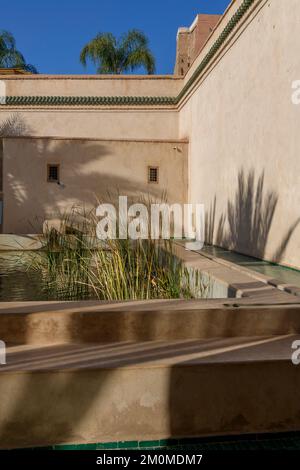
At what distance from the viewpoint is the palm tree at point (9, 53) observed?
25.1 meters

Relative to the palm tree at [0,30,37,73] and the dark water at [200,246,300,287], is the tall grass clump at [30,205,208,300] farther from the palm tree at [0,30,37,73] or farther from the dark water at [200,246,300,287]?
the palm tree at [0,30,37,73]

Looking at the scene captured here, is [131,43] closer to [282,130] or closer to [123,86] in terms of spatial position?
[123,86]

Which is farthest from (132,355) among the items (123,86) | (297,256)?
(123,86)

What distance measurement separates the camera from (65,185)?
40.7 feet

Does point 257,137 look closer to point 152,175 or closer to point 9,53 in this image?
point 152,175

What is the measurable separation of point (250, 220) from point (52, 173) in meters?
6.64

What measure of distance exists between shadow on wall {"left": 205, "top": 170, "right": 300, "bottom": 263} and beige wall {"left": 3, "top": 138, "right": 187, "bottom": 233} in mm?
3792

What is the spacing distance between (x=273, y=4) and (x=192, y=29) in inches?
334

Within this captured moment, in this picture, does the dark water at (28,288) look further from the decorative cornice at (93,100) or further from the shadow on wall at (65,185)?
the decorative cornice at (93,100)

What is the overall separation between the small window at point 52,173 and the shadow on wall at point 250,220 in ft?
16.7

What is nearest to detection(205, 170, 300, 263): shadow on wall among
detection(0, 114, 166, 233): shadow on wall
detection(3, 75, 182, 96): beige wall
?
detection(0, 114, 166, 233): shadow on wall

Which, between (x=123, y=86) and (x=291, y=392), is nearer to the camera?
(x=291, y=392)

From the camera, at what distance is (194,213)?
462 inches

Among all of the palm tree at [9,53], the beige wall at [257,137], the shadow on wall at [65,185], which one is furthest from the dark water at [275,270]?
the palm tree at [9,53]
